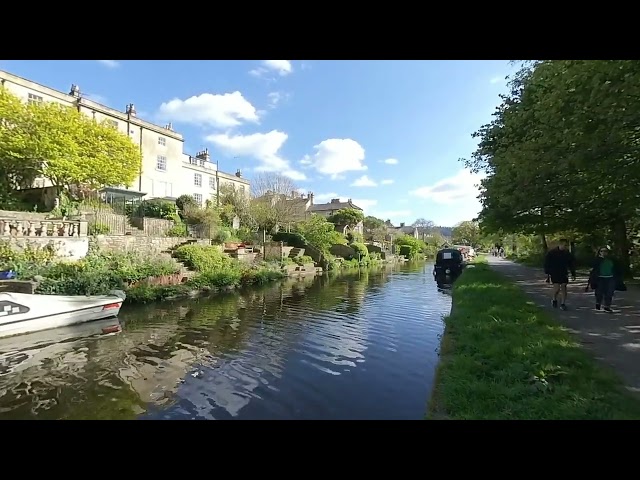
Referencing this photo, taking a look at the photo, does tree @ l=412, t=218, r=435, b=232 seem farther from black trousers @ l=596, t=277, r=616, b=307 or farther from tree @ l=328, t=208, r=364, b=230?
black trousers @ l=596, t=277, r=616, b=307

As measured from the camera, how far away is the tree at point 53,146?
62.4 ft

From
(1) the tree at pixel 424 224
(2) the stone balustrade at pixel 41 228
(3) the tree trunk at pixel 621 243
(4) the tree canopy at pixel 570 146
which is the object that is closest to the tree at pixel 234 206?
(2) the stone balustrade at pixel 41 228

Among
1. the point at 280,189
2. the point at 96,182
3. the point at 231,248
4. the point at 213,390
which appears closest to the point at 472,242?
the point at 280,189

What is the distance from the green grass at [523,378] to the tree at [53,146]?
20437 mm

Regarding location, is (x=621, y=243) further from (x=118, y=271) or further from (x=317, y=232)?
(x=317, y=232)

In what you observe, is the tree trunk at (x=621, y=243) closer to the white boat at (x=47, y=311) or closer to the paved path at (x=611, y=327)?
the paved path at (x=611, y=327)

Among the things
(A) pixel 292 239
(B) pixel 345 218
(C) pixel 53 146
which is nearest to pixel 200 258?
(C) pixel 53 146

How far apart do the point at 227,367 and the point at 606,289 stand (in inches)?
354

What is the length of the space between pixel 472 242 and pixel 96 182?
256ft

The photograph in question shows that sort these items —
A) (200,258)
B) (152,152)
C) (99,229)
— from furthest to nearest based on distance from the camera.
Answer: (152,152) < (200,258) < (99,229)

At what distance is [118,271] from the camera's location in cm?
1490
